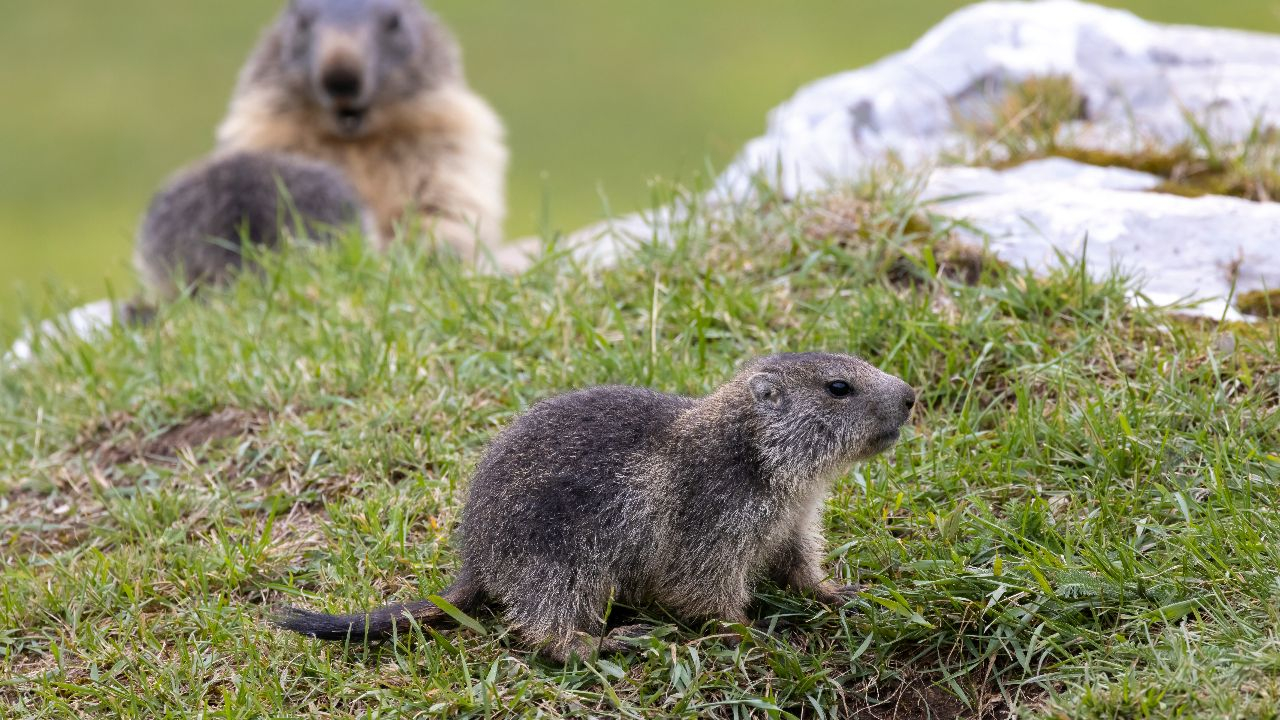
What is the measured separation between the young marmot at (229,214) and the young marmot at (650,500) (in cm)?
356

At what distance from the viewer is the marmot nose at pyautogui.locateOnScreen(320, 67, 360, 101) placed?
876 cm

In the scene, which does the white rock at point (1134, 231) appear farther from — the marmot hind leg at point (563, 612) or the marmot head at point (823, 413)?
the marmot hind leg at point (563, 612)

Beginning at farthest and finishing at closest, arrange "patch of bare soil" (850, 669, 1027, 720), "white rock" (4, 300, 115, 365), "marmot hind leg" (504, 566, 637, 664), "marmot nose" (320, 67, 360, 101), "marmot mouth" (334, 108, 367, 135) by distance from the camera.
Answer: "marmot mouth" (334, 108, 367, 135) → "marmot nose" (320, 67, 360, 101) → "white rock" (4, 300, 115, 365) → "marmot hind leg" (504, 566, 637, 664) → "patch of bare soil" (850, 669, 1027, 720)

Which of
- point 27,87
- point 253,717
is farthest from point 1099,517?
point 27,87

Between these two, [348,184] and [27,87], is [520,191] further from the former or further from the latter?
[348,184]

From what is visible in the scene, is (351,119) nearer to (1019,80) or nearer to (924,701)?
(1019,80)

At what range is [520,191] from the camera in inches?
666

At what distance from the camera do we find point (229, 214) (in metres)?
7.41

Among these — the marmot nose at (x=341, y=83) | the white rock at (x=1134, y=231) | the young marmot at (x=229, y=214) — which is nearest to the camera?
the white rock at (x=1134, y=231)

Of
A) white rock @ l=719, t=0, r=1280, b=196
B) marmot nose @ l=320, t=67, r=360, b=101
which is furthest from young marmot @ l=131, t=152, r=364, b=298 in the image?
white rock @ l=719, t=0, r=1280, b=196

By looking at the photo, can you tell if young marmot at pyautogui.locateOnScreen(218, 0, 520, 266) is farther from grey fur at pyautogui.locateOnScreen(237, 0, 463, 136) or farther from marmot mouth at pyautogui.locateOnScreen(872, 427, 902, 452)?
marmot mouth at pyautogui.locateOnScreen(872, 427, 902, 452)

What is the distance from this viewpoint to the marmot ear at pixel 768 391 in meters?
4.03

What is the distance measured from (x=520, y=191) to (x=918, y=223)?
37.9 feet

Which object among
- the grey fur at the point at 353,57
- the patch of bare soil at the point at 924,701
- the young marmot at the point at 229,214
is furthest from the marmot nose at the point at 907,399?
the grey fur at the point at 353,57
